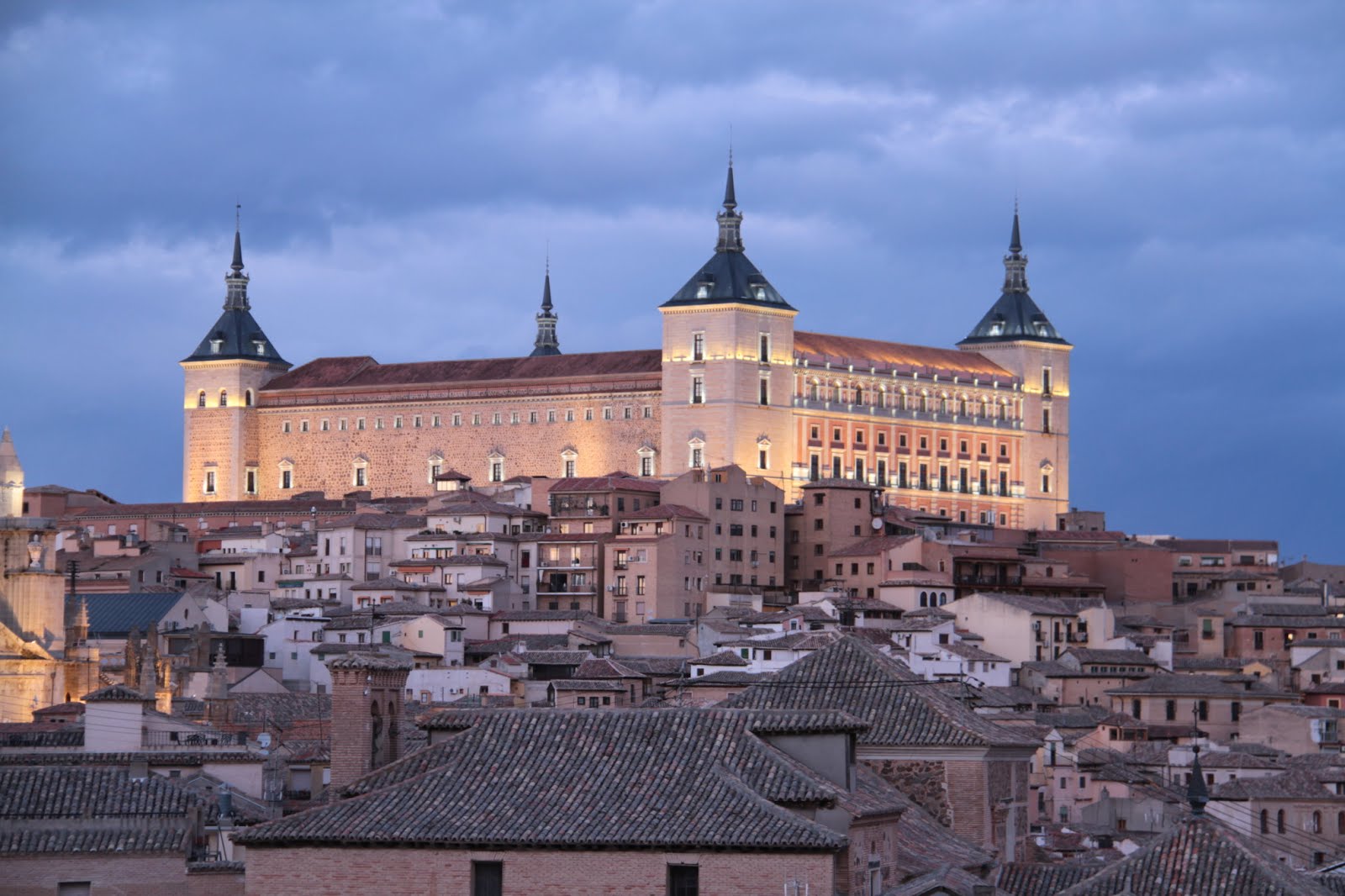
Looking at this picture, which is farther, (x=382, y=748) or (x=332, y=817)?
(x=382, y=748)

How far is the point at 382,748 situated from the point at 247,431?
114268 mm

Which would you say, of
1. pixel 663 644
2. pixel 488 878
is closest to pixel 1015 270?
pixel 663 644

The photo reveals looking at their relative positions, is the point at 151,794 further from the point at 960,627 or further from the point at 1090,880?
the point at 960,627

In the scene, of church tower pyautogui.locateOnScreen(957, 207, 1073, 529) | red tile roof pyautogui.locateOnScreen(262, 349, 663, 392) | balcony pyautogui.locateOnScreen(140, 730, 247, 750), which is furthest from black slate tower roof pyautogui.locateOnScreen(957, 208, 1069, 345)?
balcony pyautogui.locateOnScreen(140, 730, 247, 750)

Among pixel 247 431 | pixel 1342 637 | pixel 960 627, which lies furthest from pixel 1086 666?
pixel 247 431

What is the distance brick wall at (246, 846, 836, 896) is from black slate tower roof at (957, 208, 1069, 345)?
11865 cm

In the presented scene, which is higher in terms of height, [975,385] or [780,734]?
[975,385]

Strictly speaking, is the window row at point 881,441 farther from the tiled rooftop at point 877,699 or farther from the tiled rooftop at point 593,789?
the tiled rooftop at point 593,789

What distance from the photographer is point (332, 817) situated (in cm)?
2305

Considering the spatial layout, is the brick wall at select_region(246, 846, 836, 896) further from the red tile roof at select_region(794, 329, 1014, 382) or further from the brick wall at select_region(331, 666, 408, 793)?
the red tile roof at select_region(794, 329, 1014, 382)

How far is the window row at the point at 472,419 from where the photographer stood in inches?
4980

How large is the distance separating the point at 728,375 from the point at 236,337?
31.5 m

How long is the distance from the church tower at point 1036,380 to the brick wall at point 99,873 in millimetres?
108807

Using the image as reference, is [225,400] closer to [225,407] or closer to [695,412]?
[225,407]
